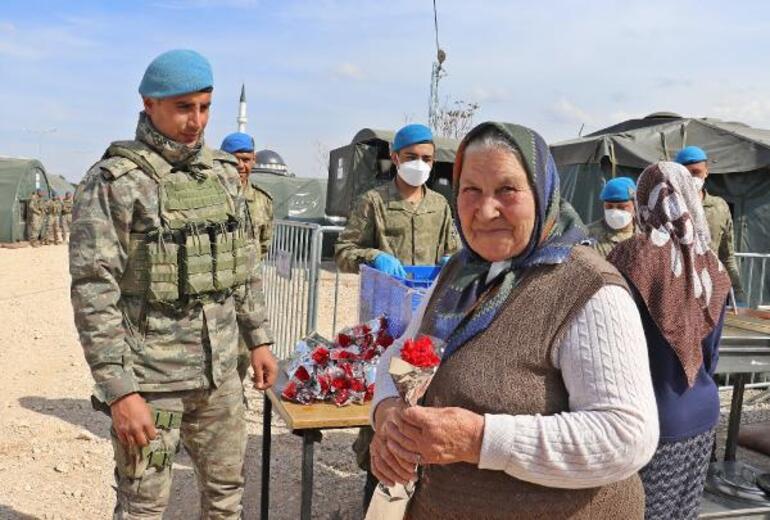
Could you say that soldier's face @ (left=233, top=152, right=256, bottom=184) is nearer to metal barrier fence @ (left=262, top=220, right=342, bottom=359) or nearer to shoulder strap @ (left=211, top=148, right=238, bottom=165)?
metal barrier fence @ (left=262, top=220, right=342, bottom=359)

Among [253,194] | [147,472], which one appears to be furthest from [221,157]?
[253,194]

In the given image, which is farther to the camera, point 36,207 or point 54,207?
point 54,207

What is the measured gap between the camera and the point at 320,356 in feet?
10.3

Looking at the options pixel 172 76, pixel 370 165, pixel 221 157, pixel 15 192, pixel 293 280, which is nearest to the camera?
pixel 172 76

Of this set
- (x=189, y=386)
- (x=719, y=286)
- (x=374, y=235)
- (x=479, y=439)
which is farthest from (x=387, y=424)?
(x=374, y=235)

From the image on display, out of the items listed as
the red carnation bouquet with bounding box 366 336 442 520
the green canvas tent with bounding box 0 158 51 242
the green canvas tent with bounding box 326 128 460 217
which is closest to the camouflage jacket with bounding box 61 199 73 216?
the green canvas tent with bounding box 0 158 51 242

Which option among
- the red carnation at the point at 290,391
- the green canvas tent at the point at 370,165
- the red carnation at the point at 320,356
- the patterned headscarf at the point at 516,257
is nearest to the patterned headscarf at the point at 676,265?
the patterned headscarf at the point at 516,257

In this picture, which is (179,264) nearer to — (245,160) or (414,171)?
(414,171)

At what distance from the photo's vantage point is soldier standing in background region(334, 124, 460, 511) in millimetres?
4168

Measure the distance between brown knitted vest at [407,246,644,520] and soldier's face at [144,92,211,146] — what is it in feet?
5.04

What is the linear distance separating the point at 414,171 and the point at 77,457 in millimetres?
2930

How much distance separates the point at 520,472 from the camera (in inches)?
53.2

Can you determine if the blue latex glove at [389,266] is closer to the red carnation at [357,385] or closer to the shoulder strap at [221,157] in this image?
the red carnation at [357,385]

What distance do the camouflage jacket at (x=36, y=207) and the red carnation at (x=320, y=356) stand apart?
20.4 m
